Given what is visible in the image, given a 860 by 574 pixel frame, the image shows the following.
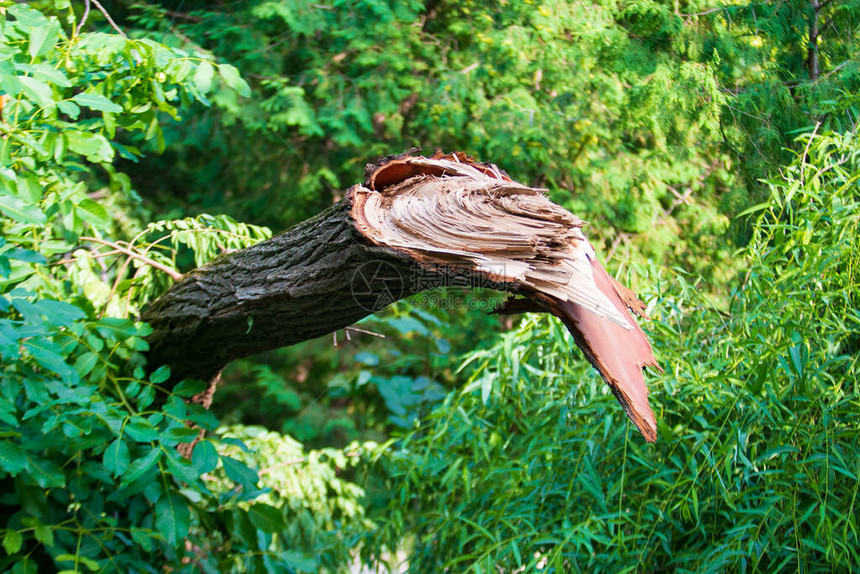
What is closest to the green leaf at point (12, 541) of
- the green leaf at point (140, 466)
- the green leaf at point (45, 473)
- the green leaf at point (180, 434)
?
the green leaf at point (45, 473)

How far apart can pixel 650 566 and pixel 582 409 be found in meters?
0.39

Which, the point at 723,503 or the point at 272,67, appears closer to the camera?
the point at 723,503

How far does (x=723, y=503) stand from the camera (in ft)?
5.17

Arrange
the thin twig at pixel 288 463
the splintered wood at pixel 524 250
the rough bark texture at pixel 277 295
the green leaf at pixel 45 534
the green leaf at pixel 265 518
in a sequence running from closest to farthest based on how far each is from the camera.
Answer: the splintered wood at pixel 524 250 → the rough bark texture at pixel 277 295 → the green leaf at pixel 45 534 → the green leaf at pixel 265 518 → the thin twig at pixel 288 463

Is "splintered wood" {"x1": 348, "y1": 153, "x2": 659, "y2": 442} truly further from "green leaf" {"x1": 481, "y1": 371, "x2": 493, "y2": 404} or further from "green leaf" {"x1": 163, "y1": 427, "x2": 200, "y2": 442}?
"green leaf" {"x1": 481, "y1": 371, "x2": 493, "y2": 404}

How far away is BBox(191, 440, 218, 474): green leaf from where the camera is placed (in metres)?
1.54

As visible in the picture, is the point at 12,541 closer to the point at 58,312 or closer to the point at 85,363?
the point at 85,363

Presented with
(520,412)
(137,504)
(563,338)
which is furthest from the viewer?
(520,412)

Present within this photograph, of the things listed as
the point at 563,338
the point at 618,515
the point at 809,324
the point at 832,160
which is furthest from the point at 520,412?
the point at 832,160

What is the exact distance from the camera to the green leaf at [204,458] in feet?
5.05

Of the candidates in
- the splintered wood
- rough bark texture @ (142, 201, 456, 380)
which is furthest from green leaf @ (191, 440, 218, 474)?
the splintered wood

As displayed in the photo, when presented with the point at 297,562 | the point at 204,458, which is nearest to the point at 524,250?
the point at 204,458

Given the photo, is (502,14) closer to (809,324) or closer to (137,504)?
(809,324)

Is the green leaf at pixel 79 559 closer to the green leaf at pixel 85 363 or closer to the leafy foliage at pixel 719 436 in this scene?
the green leaf at pixel 85 363
